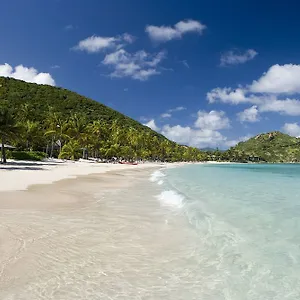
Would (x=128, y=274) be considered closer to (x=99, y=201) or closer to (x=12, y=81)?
(x=99, y=201)

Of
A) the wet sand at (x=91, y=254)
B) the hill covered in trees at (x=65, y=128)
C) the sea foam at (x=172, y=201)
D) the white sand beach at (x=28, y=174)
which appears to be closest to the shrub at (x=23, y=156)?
the hill covered in trees at (x=65, y=128)

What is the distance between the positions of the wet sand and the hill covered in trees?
2889cm

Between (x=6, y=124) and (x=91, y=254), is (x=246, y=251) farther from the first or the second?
(x=6, y=124)

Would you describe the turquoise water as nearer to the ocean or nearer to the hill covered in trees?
the ocean

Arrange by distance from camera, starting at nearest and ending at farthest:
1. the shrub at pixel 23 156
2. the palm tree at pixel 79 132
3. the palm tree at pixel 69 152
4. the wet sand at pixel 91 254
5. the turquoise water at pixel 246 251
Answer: the wet sand at pixel 91 254 < the turquoise water at pixel 246 251 < the shrub at pixel 23 156 < the palm tree at pixel 69 152 < the palm tree at pixel 79 132

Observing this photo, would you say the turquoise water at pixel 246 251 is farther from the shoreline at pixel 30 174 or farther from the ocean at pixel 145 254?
the shoreline at pixel 30 174

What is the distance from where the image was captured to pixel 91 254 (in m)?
6.24

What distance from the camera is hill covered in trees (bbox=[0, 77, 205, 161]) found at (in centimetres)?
5853

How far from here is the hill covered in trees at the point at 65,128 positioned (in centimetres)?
5853

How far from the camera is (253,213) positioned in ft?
39.1

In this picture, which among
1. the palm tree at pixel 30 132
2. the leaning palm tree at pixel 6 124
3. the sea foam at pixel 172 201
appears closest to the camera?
the sea foam at pixel 172 201

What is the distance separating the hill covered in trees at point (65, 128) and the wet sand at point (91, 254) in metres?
28.9

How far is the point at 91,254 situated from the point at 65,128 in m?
64.2

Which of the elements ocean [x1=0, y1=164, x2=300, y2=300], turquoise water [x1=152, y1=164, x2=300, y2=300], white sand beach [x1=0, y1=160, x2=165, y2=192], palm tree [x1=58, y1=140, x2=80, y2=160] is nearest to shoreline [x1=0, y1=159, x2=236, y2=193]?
white sand beach [x1=0, y1=160, x2=165, y2=192]
